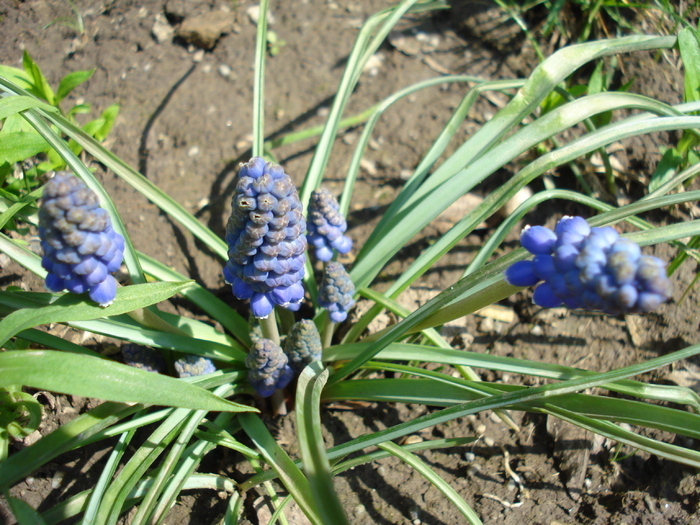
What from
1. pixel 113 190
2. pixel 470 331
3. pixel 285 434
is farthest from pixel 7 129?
pixel 470 331

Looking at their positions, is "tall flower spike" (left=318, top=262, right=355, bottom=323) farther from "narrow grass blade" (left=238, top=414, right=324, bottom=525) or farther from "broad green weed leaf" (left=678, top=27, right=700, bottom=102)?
"broad green weed leaf" (left=678, top=27, right=700, bottom=102)

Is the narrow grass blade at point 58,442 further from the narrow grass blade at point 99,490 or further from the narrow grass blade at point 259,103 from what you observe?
the narrow grass blade at point 259,103

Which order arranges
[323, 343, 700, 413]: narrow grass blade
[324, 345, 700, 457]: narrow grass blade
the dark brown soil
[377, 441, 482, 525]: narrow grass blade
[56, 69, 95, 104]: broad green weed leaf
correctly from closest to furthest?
[324, 345, 700, 457]: narrow grass blade
[323, 343, 700, 413]: narrow grass blade
[377, 441, 482, 525]: narrow grass blade
the dark brown soil
[56, 69, 95, 104]: broad green weed leaf

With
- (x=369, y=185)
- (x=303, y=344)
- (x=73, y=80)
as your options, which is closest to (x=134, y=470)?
(x=303, y=344)

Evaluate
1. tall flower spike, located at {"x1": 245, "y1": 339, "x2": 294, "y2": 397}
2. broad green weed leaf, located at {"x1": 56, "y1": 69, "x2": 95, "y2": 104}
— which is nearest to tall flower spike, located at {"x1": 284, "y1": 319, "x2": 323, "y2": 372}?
Answer: tall flower spike, located at {"x1": 245, "y1": 339, "x2": 294, "y2": 397}

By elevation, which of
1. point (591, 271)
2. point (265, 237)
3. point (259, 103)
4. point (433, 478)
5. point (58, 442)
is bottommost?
point (433, 478)

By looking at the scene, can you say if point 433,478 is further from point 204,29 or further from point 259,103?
point 204,29

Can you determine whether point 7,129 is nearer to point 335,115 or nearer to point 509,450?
point 335,115

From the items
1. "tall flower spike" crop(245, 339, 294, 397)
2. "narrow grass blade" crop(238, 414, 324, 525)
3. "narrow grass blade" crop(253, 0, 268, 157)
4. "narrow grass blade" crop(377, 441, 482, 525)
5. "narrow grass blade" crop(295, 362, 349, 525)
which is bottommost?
"narrow grass blade" crop(377, 441, 482, 525)
